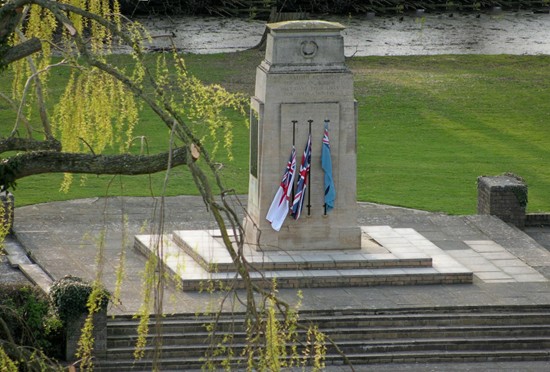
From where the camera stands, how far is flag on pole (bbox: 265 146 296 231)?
86.5ft

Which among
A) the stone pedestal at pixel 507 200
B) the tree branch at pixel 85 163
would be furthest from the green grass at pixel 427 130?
the tree branch at pixel 85 163

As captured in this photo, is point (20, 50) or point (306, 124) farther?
point (306, 124)

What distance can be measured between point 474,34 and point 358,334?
3438cm

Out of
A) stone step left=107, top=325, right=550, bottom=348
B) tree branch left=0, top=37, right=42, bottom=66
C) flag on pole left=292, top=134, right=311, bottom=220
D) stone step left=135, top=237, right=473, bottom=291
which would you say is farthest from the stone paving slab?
tree branch left=0, top=37, right=42, bottom=66

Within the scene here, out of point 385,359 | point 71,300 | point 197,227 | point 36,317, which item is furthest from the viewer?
point 197,227

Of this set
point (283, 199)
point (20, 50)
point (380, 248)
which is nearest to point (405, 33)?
point (380, 248)

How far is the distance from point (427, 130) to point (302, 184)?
1424cm

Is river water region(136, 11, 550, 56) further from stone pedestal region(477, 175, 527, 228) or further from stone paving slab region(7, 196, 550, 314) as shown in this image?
stone pedestal region(477, 175, 527, 228)

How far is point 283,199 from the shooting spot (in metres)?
26.5

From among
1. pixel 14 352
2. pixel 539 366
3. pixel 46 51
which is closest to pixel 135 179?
pixel 539 366

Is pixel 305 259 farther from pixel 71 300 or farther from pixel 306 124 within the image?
pixel 71 300

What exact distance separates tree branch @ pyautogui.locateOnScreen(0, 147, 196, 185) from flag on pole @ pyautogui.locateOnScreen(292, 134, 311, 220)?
41.7ft

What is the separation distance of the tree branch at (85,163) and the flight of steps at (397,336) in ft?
32.6

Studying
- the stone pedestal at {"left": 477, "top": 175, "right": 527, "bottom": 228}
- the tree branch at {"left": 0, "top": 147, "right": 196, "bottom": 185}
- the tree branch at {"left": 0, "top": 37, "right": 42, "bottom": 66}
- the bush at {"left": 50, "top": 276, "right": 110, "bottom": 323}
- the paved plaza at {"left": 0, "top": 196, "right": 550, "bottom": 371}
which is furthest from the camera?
the stone pedestal at {"left": 477, "top": 175, "right": 527, "bottom": 228}
